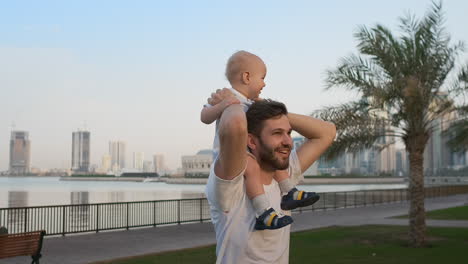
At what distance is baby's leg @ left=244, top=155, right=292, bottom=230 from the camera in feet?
7.25

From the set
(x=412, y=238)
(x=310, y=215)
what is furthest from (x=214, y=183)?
(x=310, y=215)

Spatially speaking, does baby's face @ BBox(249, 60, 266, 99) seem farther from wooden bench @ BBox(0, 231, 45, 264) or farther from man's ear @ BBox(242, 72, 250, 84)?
wooden bench @ BBox(0, 231, 45, 264)

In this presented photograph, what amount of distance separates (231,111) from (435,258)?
1069 cm

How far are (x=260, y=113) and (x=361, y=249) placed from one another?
11170mm

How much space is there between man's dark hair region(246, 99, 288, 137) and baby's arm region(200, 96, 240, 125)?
144mm

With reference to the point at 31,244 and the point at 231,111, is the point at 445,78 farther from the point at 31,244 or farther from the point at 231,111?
the point at 231,111

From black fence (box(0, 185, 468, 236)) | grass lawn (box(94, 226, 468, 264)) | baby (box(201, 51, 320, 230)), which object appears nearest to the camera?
baby (box(201, 51, 320, 230))

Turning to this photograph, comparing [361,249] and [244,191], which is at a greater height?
[244,191]

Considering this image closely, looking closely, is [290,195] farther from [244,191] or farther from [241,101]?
[241,101]

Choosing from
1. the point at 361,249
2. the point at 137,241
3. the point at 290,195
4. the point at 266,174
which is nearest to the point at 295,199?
the point at 290,195

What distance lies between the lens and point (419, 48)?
13.8 m

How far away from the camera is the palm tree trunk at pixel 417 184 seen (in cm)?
1349

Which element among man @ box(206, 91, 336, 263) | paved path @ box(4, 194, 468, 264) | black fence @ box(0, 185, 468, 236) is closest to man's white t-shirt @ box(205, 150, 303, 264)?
man @ box(206, 91, 336, 263)

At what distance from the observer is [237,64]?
2311mm
